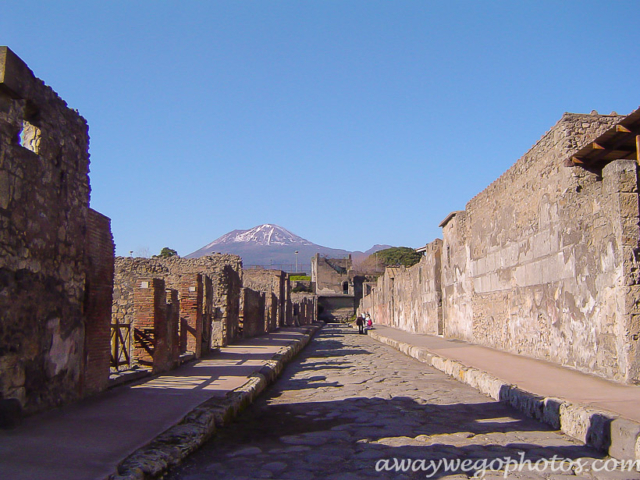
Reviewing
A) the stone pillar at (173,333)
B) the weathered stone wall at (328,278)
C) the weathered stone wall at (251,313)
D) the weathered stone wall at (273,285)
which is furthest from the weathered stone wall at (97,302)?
the weathered stone wall at (328,278)

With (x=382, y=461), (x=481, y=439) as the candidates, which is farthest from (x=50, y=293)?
(x=481, y=439)

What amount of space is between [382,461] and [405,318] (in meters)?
24.8

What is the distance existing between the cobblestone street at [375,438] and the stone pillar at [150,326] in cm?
215

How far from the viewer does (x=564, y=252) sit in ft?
31.4

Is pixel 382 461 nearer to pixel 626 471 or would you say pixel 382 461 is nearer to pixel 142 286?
pixel 626 471

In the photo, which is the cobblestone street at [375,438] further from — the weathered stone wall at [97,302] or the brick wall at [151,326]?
the brick wall at [151,326]

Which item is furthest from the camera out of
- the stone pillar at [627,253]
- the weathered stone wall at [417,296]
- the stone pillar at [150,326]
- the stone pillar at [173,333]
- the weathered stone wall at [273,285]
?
the weathered stone wall at [273,285]

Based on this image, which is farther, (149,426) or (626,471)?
(149,426)

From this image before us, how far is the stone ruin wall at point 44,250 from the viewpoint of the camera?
18.1ft

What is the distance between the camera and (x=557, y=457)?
4.70m

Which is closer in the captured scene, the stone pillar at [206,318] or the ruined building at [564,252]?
the ruined building at [564,252]

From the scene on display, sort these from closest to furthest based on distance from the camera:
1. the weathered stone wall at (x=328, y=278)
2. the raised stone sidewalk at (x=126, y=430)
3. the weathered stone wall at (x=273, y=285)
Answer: the raised stone sidewalk at (x=126, y=430) < the weathered stone wall at (x=273, y=285) < the weathered stone wall at (x=328, y=278)

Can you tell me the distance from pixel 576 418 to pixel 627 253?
9.23ft

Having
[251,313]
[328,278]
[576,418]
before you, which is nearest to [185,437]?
[576,418]
